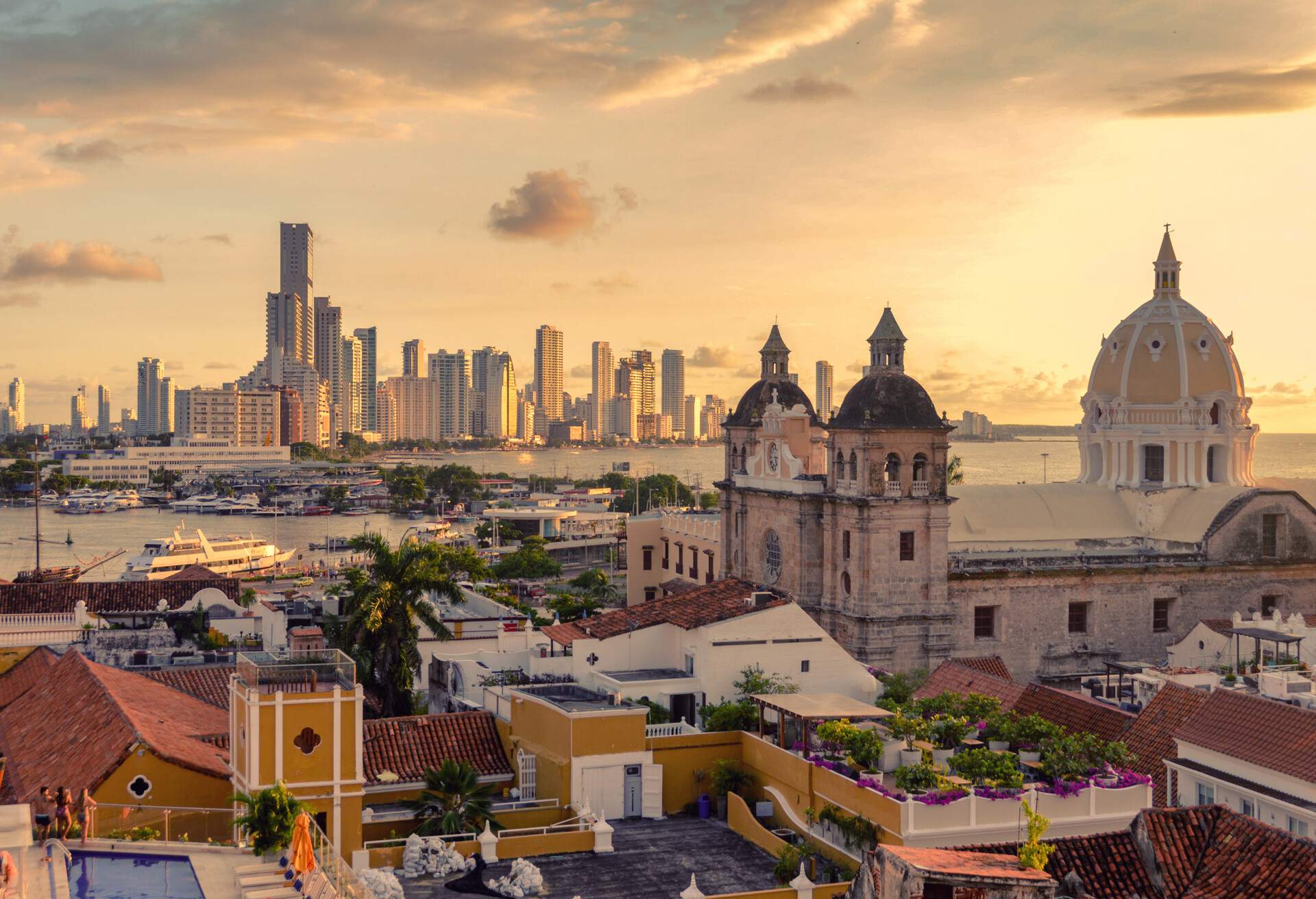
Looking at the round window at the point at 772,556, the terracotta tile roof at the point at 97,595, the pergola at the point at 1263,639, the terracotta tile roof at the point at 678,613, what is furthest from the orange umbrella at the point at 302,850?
the round window at the point at 772,556

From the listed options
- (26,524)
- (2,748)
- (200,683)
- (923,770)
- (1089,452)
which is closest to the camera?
(923,770)

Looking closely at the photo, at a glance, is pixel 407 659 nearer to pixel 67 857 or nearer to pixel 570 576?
pixel 67 857

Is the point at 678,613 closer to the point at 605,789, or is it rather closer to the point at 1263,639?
the point at 605,789

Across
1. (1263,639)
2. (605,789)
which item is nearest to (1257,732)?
(605,789)

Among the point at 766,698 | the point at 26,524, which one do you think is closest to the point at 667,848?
the point at 766,698

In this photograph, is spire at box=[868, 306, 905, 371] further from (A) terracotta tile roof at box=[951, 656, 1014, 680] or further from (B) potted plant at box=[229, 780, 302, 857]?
(B) potted plant at box=[229, 780, 302, 857]

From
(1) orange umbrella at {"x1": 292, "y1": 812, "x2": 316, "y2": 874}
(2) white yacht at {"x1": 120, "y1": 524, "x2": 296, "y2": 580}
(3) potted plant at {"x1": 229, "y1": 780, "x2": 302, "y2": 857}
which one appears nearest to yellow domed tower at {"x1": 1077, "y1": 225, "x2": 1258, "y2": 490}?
(3) potted plant at {"x1": 229, "y1": 780, "x2": 302, "y2": 857}
